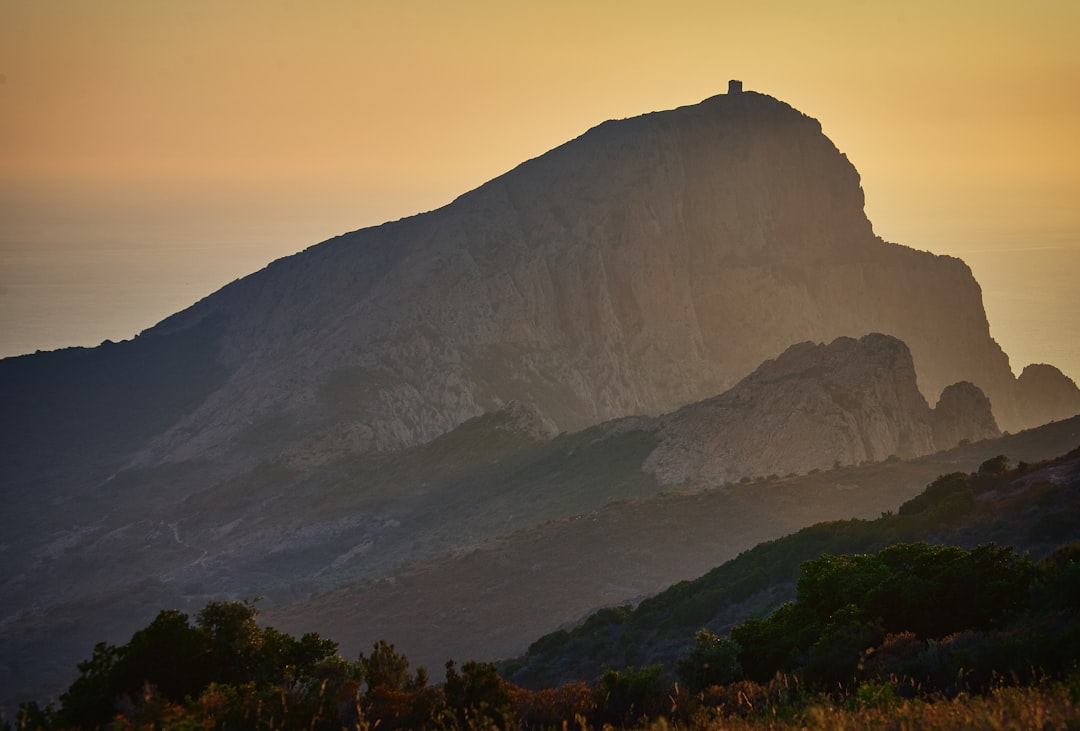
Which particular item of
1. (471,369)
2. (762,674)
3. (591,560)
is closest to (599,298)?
(471,369)

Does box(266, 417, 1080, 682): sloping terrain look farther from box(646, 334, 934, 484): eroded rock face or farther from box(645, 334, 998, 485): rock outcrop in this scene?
box(645, 334, 998, 485): rock outcrop

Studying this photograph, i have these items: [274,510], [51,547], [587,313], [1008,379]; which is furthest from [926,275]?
[51,547]

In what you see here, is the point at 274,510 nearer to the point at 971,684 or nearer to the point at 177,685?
the point at 177,685

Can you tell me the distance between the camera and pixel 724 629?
4481 centimetres

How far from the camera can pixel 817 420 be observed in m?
94.9

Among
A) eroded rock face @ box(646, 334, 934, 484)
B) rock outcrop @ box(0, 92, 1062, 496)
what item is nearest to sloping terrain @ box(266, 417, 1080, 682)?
eroded rock face @ box(646, 334, 934, 484)

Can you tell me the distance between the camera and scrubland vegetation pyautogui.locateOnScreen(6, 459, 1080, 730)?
17.9m

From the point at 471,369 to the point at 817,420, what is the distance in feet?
152

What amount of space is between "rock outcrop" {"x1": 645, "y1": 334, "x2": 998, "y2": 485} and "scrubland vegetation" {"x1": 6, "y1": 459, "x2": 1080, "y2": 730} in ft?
199

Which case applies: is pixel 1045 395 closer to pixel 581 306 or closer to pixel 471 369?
pixel 581 306

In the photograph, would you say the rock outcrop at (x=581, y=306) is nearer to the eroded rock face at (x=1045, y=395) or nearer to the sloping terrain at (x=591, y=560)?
the eroded rock face at (x=1045, y=395)

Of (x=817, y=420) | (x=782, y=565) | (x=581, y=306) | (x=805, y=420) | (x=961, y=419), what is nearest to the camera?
(x=782, y=565)

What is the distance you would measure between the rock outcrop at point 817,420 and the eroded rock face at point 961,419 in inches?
3.3

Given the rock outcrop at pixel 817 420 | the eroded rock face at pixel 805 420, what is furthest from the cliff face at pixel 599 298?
the rock outcrop at pixel 817 420
